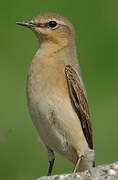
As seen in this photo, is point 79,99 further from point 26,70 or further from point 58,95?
point 26,70

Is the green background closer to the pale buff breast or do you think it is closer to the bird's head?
the pale buff breast

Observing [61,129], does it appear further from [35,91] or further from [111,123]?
[111,123]

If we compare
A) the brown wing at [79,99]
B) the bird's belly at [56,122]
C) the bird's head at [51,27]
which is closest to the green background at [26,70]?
the bird's belly at [56,122]

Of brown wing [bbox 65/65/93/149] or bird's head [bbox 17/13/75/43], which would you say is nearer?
brown wing [bbox 65/65/93/149]

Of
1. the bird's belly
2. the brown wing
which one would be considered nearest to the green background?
the bird's belly

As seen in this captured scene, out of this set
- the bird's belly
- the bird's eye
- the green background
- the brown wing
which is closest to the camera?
the bird's belly

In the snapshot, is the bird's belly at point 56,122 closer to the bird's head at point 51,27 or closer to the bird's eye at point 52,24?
the bird's head at point 51,27

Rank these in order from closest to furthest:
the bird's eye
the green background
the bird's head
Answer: the bird's head, the bird's eye, the green background
